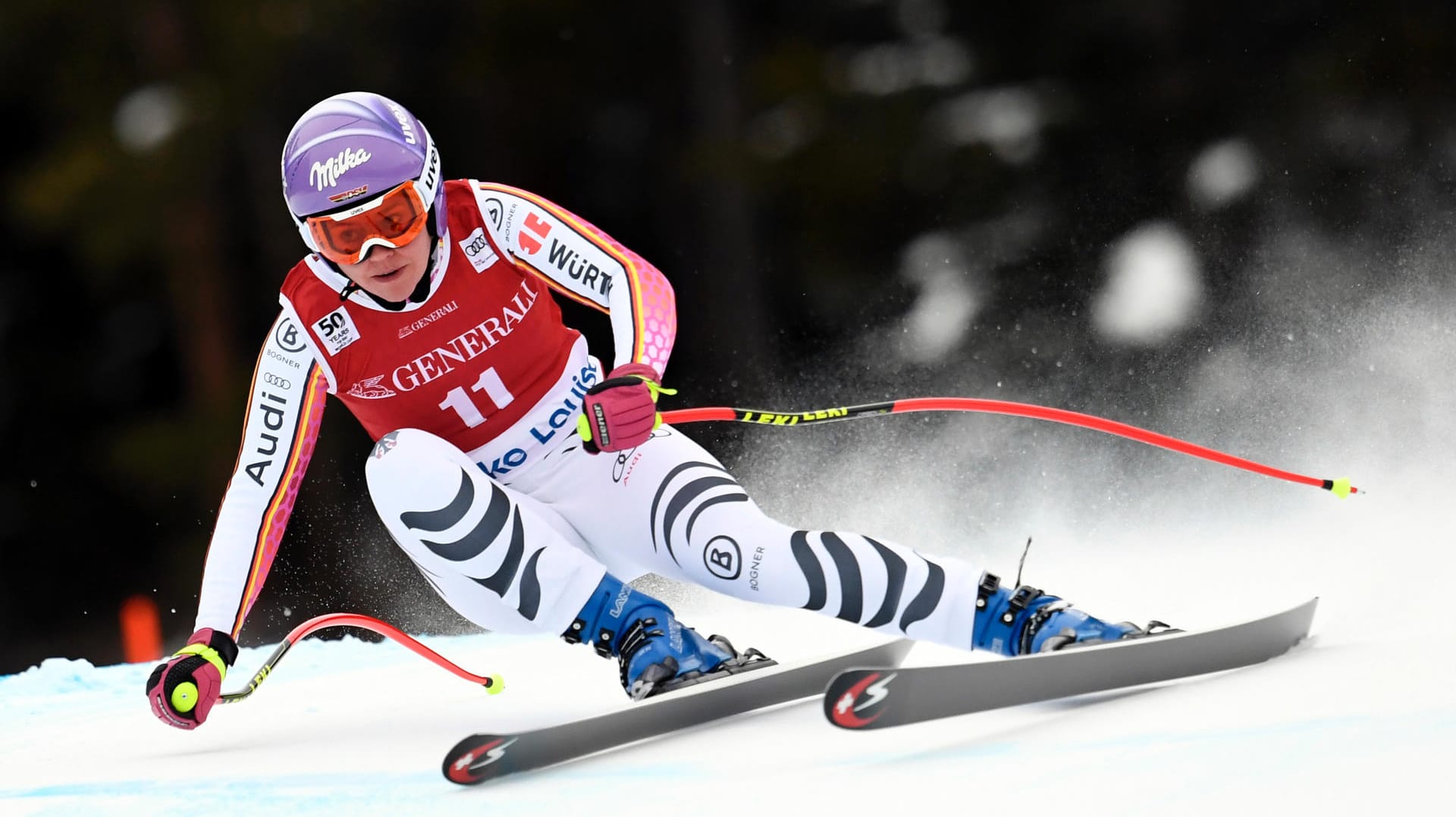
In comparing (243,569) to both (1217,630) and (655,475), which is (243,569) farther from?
(1217,630)

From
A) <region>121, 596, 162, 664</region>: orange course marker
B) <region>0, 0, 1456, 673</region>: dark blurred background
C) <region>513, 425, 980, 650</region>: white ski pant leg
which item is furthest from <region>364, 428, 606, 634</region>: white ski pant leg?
<region>121, 596, 162, 664</region>: orange course marker

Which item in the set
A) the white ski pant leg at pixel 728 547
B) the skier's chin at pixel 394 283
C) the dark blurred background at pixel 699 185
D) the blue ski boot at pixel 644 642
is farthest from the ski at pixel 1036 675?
the dark blurred background at pixel 699 185

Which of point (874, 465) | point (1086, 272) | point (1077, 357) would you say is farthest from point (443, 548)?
point (1086, 272)

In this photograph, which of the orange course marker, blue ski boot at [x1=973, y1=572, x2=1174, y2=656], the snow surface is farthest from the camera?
the orange course marker

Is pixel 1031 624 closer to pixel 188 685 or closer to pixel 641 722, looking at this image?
pixel 641 722

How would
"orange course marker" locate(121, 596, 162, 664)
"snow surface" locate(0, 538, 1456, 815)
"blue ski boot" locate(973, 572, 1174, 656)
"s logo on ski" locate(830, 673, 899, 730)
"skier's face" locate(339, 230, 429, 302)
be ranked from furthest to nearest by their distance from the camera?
"orange course marker" locate(121, 596, 162, 664), "skier's face" locate(339, 230, 429, 302), "blue ski boot" locate(973, 572, 1174, 656), "s logo on ski" locate(830, 673, 899, 730), "snow surface" locate(0, 538, 1456, 815)

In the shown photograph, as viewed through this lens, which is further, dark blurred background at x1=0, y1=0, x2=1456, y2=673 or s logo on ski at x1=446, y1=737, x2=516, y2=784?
dark blurred background at x1=0, y1=0, x2=1456, y2=673

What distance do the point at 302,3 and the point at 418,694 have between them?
4.33 meters

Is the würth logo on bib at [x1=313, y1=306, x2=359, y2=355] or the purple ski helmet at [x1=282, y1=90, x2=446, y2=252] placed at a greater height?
the purple ski helmet at [x1=282, y1=90, x2=446, y2=252]

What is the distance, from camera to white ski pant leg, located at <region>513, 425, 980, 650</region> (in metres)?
1.71

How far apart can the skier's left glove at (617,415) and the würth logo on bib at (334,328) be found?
43cm

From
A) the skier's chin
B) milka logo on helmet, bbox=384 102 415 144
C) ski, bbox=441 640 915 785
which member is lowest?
ski, bbox=441 640 915 785

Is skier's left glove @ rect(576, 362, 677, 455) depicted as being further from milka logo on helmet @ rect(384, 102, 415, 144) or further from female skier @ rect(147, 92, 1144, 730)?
milka logo on helmet @ rect(384, 102, 415, 144)

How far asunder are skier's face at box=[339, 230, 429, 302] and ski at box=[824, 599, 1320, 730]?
0.88 metres
